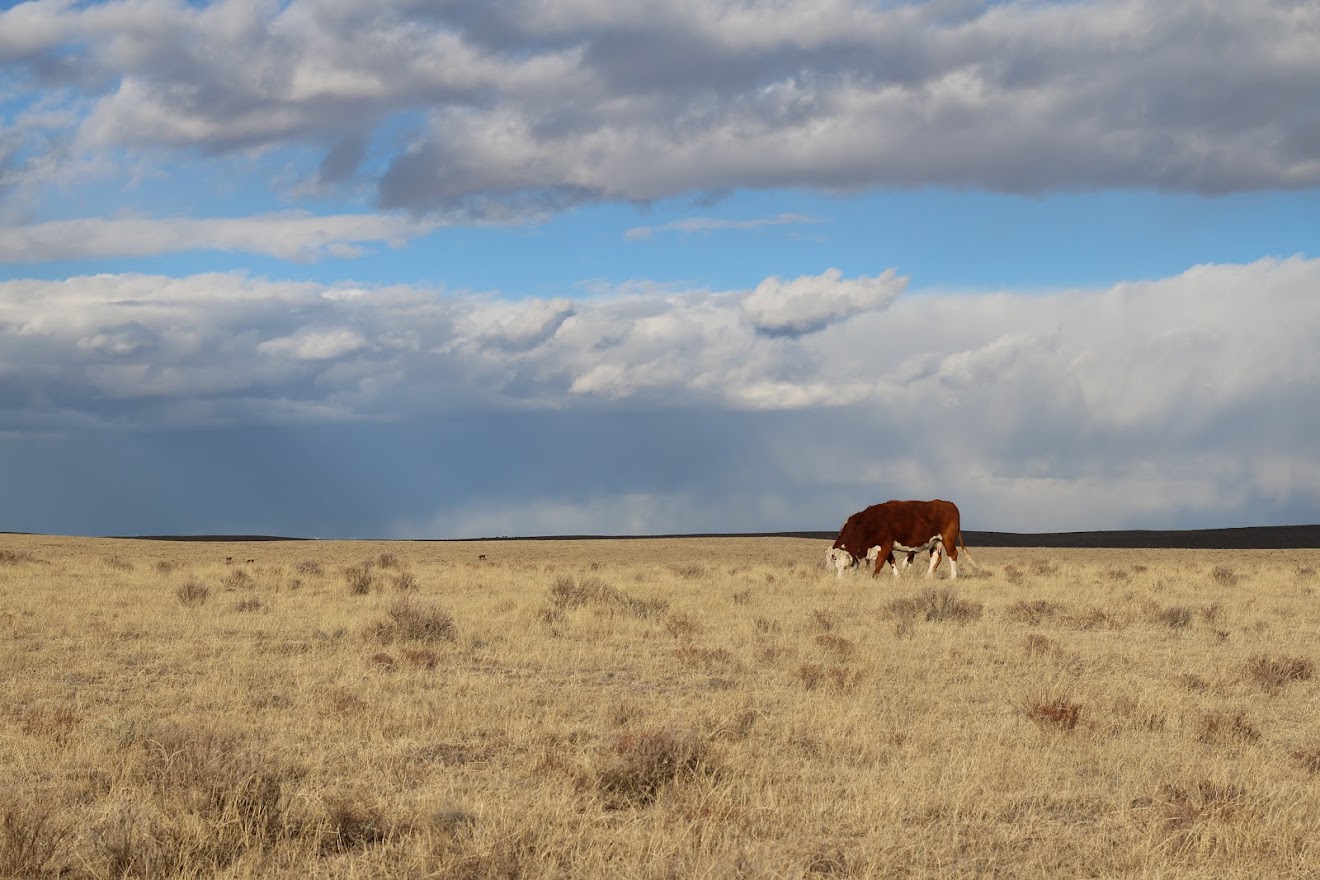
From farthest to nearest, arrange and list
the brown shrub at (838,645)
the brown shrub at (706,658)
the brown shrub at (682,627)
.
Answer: the brown shrub at (682,627), the brown shrub at (838,645), the brown shrub at (706,658)

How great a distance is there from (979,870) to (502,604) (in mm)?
15330

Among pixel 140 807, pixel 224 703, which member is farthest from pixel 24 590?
pixel 140 807

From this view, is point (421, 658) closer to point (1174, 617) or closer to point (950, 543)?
point (1174, 617)

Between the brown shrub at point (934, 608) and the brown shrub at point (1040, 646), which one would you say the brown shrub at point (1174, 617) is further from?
the brown shrub at point (1040, 646)

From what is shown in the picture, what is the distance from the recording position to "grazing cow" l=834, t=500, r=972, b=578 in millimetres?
30188

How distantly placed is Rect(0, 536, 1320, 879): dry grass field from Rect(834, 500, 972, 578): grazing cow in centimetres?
1045

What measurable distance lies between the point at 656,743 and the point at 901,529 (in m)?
23.4

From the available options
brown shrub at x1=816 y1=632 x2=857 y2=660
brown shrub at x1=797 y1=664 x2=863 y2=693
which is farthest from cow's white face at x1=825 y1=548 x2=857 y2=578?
brown shrub at x1=797 y1=664 x2=863 y2=693

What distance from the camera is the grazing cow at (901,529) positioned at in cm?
3019

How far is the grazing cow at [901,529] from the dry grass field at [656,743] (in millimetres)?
10451

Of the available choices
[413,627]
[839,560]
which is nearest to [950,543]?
[839,560]

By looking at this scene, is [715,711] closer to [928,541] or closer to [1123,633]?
[1123,633]

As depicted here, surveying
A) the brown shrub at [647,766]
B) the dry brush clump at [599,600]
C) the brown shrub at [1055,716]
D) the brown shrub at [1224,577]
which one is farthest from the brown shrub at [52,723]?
the brown shrub at [1224,577]

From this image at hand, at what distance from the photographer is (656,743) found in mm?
7883
